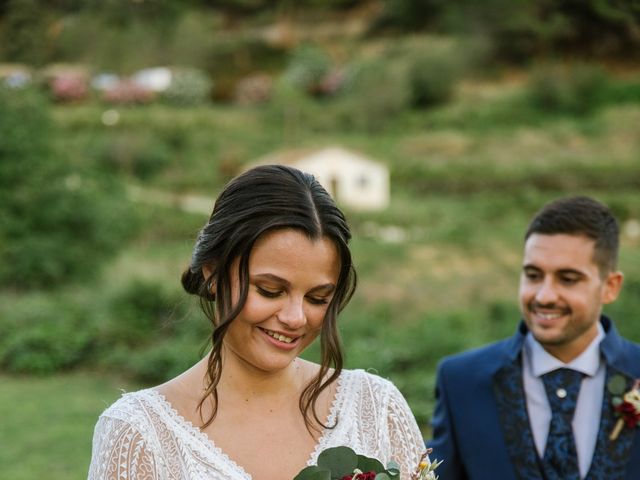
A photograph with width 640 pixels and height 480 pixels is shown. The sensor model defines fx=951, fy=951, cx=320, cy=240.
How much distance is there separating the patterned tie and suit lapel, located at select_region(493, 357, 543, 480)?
5 centimetres

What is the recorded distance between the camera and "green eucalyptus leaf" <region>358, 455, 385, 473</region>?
171cm

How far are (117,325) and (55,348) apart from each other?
0.77 metres

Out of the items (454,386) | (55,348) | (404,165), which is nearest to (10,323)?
(55,348)

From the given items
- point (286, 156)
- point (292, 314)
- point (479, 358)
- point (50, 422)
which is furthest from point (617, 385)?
point (286, 156)

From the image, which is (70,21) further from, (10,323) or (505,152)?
(505,152)

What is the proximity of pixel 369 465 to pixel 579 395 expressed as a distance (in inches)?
51.8

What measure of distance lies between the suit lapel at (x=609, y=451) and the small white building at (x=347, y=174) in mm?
23386

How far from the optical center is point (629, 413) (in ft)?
9.04

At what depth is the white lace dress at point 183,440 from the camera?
1.76 m

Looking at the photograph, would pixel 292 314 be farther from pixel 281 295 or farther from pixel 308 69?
pixel 308 69

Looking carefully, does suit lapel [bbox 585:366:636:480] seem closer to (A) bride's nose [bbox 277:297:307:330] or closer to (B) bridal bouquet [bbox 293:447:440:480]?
(B) bridal bouquet [bbox 293:447:440:480]

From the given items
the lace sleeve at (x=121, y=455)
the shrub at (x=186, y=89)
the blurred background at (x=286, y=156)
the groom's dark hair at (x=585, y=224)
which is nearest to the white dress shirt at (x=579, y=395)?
the groom's dark hair at (x=585, y=224)

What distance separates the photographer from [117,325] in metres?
11.6

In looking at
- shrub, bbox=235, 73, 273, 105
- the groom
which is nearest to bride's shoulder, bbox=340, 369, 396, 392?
the groom
